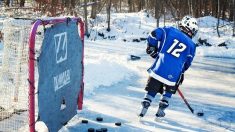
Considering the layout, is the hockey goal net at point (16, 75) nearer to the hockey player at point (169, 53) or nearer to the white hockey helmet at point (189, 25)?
the hockey player at point (169, 53)

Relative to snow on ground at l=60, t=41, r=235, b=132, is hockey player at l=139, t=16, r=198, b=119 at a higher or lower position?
higher

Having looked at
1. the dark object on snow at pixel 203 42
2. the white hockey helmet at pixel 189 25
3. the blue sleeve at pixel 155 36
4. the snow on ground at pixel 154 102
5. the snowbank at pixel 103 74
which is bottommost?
the snow on ground at pixel 154 102

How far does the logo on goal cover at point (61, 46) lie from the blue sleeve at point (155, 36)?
1390 mm

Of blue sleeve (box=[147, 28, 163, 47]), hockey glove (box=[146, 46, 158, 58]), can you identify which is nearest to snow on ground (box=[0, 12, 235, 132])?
hockey glove (box=[146, 46, 158, 58])

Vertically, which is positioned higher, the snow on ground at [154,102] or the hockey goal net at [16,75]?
the hockey goal net at [16,75]

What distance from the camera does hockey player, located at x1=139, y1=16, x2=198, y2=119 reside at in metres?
6.96

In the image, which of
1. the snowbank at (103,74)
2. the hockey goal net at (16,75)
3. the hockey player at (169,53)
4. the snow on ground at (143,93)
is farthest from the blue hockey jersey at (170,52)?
the snowbank at (103,74)

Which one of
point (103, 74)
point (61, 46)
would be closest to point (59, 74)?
point (61, 46)

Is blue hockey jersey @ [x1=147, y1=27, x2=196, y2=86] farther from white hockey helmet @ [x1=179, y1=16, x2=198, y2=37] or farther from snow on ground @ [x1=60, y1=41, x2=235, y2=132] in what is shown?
snow on ground @ [x1=60, y1=41, x2=235, y2=132]

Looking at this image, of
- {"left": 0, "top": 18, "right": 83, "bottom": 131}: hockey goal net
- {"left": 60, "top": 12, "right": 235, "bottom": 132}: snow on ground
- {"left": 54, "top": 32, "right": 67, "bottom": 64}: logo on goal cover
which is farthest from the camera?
{"left": 60, "top": 12, "right": 235, "bottom": 132}: snow on ground

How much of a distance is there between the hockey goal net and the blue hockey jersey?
1.65m

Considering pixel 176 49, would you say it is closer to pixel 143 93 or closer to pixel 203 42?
pixel 143 93

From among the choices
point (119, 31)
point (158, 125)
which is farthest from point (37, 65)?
point (119, 31)

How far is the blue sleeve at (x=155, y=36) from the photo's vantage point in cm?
690
